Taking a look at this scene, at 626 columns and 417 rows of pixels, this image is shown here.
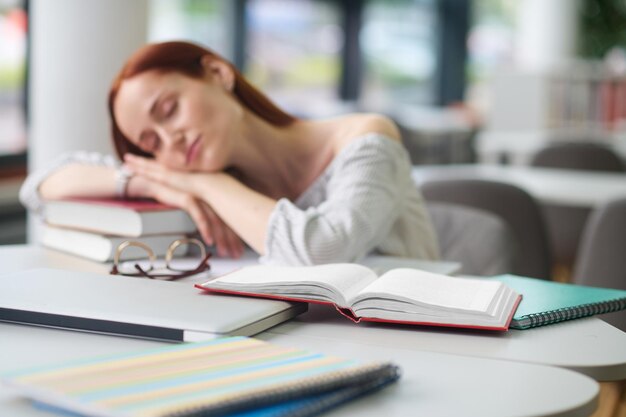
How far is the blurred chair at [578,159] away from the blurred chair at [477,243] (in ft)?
7.63

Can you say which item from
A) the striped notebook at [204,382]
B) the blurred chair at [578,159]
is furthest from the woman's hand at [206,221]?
the blurred chair at [578,159]

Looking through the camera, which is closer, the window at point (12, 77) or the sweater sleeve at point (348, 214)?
the sweater sleeve at point (348, 214)

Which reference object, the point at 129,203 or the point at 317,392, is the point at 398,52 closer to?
the point at 129,203

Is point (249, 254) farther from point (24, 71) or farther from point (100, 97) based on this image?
point (24, 71)

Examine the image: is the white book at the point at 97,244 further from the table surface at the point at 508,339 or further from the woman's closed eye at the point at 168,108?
the table surface at the point at 508,339

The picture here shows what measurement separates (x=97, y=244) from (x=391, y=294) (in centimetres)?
74

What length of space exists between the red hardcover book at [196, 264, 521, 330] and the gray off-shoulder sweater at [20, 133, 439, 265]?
0.31 metres

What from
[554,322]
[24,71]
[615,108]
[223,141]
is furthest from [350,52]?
[554,322]

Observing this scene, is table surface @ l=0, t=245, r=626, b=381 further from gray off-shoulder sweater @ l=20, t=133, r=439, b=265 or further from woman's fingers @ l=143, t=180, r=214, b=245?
woman's fingers @ l=143, t=180, r=214, b=245

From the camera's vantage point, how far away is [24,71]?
4.68 meters

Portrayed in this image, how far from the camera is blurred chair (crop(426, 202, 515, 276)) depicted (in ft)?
6.81

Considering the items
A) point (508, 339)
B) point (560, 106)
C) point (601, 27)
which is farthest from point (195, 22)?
point (508, 339)

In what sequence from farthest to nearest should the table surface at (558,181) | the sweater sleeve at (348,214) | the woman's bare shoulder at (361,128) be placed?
the table surface at (558,181)
the woman's bare shoulder at (361,128)
the sweater sleeve at (348,214)

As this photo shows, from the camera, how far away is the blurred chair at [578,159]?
4371 millimetres
